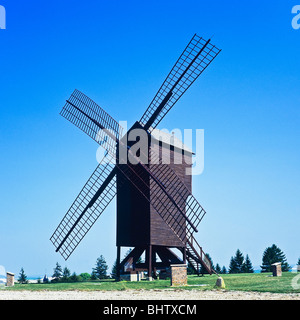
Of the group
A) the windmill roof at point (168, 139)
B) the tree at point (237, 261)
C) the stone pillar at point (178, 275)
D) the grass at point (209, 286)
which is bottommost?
the grass at point (209, 286)

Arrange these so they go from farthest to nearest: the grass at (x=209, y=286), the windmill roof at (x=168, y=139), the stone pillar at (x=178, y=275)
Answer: the windmill roof at (x=168, y=139)
the stone pillar at (x=178, y=275)
the grass at (x=209, y=286)

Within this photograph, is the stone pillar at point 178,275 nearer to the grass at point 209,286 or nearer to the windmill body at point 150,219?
the grass at point 209,286

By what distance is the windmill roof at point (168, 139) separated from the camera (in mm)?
28497

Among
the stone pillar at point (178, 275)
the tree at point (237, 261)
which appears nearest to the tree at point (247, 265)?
the tree at point (237, 261)

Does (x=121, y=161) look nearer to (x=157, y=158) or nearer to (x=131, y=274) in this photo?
(x=157, y=158)

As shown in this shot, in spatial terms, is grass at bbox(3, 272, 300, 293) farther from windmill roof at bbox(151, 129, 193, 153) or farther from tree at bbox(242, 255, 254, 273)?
tree at bbox(242, 255, 254, 273)

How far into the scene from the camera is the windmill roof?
93.5 feet

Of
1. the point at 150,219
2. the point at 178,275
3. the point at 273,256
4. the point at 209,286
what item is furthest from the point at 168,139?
the point at 273,256

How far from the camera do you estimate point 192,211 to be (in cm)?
2620

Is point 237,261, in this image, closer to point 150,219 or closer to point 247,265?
point 247,265

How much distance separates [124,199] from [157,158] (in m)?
3.66
